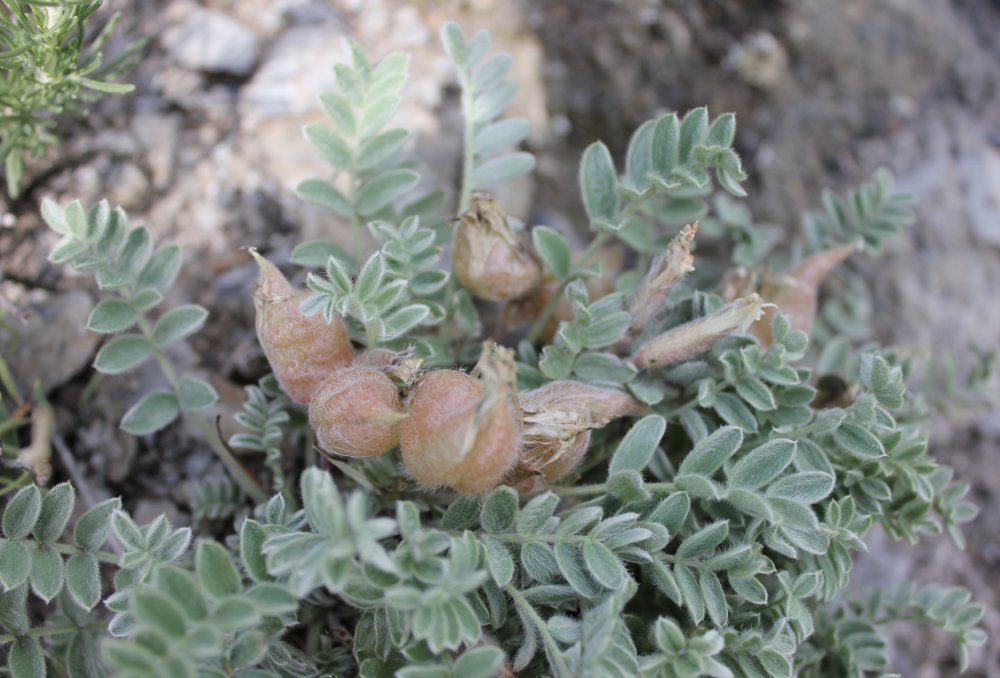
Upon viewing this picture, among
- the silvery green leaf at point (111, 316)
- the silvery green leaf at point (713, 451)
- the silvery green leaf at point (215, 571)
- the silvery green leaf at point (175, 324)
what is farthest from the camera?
the silvery green leaf at point (175, 324)

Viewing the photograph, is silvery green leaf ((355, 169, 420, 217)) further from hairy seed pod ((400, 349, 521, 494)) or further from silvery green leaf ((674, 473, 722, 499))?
silvery green leaf ((674, 473, 722, 499))

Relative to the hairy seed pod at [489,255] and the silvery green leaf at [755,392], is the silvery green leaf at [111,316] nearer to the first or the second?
the hairy seed pod at [489,255]

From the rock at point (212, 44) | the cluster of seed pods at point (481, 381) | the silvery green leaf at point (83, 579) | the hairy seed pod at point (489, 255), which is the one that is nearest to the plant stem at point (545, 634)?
the cluster of seed pods at point (481, 381)

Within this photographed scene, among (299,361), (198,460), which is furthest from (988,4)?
(198,460)

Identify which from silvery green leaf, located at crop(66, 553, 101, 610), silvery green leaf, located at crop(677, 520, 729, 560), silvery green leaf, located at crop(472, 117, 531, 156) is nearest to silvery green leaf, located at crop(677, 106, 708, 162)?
silvery green leaf, located at crop(472, 117, 531, 156)

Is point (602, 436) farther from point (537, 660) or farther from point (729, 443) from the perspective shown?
point (537, 660)
